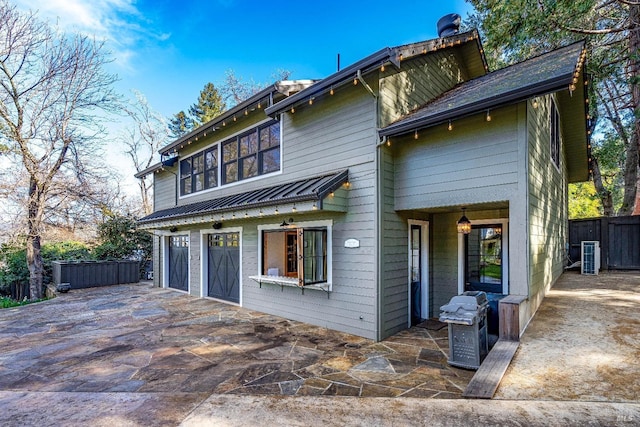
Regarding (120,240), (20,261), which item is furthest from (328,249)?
(20,261)

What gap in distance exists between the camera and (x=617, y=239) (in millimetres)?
11164

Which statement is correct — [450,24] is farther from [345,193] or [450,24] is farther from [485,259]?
[485,259]

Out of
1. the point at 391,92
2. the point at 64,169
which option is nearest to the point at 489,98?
the point at 391,92

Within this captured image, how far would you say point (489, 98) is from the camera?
4.61m

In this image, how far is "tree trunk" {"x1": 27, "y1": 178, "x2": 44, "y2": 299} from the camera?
1203cm

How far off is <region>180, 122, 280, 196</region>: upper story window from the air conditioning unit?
10.1m

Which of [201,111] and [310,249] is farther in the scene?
[201,111]

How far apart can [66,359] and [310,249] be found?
411 centimetres

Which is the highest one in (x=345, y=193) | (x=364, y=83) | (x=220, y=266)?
(x=364, y=83)

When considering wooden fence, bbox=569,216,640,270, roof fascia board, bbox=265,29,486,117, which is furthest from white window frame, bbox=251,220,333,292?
wooden fence, bbox=569,216,640,270

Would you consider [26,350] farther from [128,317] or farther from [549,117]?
[549,117]

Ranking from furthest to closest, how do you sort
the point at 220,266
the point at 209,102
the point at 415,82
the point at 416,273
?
the point at 209,102 → the point at 220,266 → the point at 416,273 → the point at 415,82

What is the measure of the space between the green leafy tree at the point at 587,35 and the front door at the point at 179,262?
12.2 metres

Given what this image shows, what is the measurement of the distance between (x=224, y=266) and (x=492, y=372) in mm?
7459
